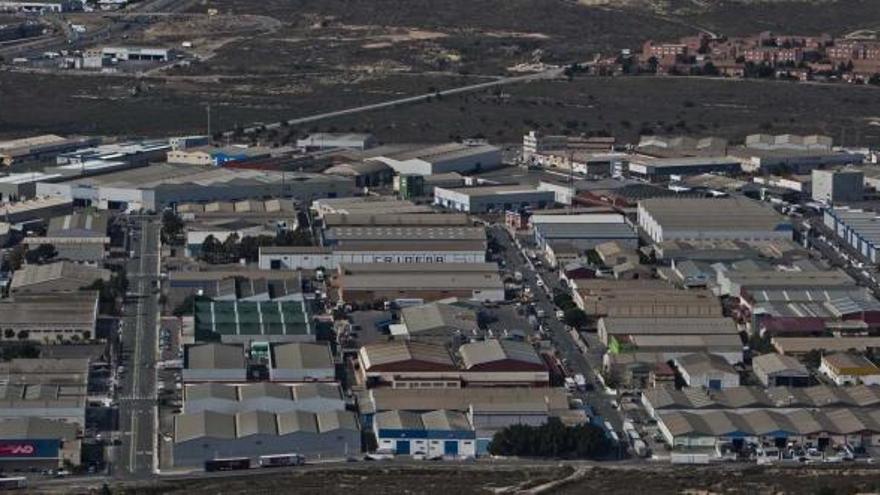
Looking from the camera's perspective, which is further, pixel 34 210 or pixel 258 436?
pixel 34 210

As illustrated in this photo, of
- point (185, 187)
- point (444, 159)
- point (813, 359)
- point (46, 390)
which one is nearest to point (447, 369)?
point (46, 390)

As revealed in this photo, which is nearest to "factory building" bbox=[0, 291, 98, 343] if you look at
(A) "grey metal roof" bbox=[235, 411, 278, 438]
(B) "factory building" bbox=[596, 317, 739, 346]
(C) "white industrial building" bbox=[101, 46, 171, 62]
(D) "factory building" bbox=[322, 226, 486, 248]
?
(A) "grey metal roof" bbox=[235, 411, 278, 438]

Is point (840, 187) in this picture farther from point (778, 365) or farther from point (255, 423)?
point (255, 423)

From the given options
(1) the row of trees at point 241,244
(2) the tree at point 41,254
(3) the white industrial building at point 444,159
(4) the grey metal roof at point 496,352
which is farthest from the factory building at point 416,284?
(3) the white industrial building at point 444,159

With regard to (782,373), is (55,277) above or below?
above

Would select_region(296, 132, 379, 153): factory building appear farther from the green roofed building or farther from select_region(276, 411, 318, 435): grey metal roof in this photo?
select_region(276, 411, 318, 435): grey metal roof

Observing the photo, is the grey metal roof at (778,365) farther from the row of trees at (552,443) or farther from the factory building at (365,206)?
the factory building at (365,206)
